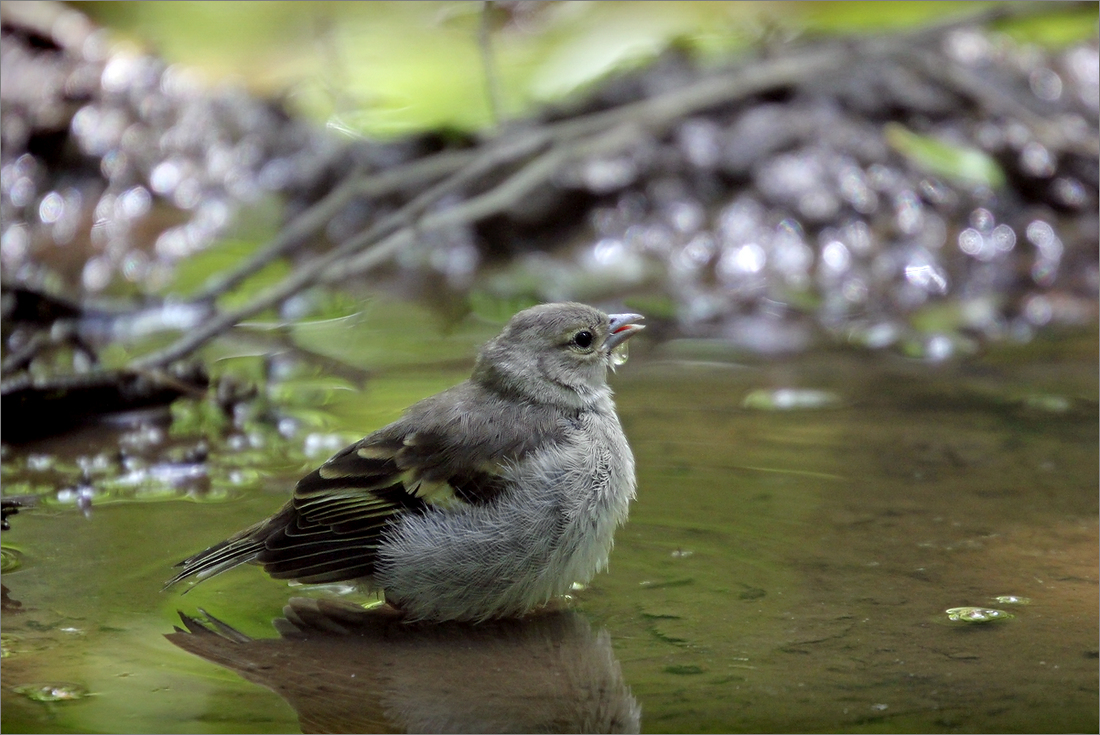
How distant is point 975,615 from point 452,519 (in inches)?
58.9

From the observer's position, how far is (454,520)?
3.69m

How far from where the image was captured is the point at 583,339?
428 cm

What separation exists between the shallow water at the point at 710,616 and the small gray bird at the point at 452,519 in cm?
13

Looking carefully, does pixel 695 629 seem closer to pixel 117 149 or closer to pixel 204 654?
pixel 204 654

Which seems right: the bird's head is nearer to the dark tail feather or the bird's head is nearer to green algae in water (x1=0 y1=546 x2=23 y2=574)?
the dark tail feather

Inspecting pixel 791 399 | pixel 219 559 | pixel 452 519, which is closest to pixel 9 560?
pixel 219 559

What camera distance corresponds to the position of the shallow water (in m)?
3.04

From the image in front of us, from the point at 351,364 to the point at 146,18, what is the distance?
5479mm

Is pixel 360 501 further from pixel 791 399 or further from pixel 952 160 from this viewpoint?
pixel 952 160

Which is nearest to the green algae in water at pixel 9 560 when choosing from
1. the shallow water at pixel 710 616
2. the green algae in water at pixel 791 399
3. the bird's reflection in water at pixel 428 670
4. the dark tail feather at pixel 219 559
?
the shallow water at pixel 710 616

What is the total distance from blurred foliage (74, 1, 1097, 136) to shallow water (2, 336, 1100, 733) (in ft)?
13.3

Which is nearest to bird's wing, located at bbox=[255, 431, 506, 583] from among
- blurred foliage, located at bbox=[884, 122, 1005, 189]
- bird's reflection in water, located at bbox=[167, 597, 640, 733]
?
bird's reflection in water, located at bbox=[167, 597, 640, 733]

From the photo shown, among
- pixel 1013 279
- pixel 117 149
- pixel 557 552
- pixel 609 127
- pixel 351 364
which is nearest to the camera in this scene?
pixel 557 552

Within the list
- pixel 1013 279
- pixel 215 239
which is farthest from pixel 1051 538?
pixel 215 239
